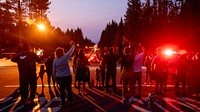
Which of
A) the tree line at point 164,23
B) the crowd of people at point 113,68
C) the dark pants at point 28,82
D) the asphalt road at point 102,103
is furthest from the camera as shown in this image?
the tree line at point 164,23

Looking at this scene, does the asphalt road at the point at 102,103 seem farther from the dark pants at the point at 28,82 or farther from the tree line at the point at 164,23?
the tree line at the point at 164,23

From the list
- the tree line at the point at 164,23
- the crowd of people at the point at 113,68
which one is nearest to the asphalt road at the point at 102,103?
the crowd of people at the point at 113,68

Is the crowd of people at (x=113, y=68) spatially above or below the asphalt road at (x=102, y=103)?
above

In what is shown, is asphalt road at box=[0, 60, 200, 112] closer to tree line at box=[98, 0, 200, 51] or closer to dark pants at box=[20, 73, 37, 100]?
dark pants at box=[20, 73, 37, 100]

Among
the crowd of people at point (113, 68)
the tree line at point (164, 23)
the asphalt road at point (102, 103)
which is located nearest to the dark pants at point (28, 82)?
the crowd of people at point (113, 68)

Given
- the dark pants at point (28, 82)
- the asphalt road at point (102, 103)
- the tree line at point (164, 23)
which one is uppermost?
the tree line at point (164, 23)

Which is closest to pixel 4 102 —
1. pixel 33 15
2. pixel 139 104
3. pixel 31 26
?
pixel 139 104

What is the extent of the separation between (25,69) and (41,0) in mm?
72784

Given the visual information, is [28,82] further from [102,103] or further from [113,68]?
[113,68]

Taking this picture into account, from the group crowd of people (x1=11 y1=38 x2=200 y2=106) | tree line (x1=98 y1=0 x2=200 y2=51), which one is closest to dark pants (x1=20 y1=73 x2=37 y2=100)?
crowd of people (x1=11 y1=38 x2=200 y2=106)

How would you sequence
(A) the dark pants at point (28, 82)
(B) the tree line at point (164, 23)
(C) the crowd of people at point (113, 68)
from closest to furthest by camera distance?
(C) the crowd of people at point (113, 68) < (A) the dark pants at point (28, 82) < (B) the tree line at point (164, 23)

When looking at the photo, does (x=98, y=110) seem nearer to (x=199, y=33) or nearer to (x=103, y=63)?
(x=103, y=63)

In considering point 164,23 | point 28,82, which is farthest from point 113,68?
point 164,23

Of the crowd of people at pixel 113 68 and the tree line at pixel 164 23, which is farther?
the tree line at pixel 164 23
